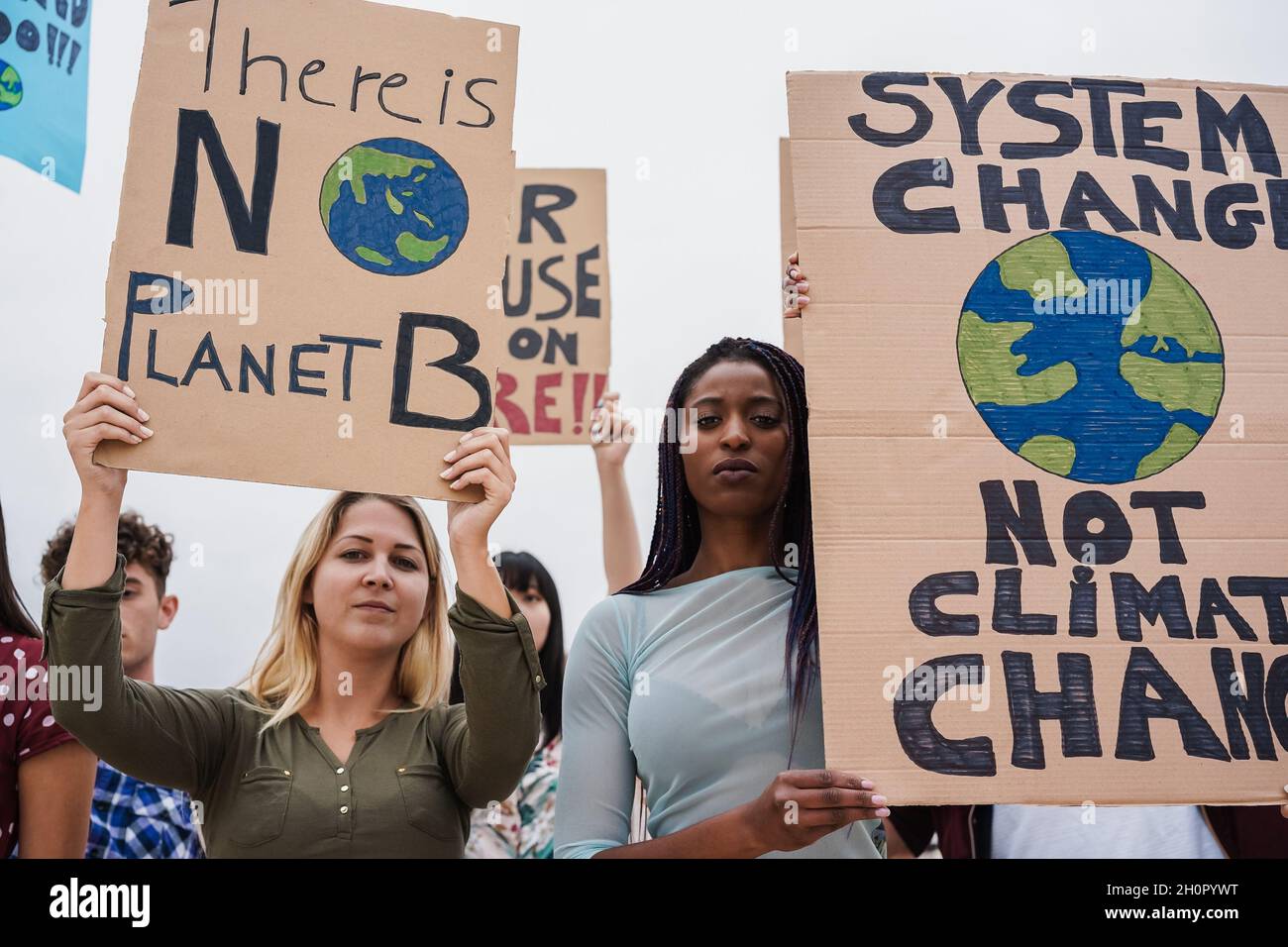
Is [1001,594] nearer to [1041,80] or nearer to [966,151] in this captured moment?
[966,151]

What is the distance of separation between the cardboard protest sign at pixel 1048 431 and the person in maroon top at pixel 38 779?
112 cm

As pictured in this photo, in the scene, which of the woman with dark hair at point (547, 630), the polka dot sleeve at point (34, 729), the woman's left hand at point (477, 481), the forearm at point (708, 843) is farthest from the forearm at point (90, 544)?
the woman with dark hair at point (547, 630)

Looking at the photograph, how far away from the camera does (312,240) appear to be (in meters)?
1.71

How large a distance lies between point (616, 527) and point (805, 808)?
1.23 m

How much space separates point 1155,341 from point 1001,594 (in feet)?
1.46

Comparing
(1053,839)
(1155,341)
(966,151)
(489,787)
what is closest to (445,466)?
(489,787)

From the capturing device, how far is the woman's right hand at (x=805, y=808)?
1416 mm

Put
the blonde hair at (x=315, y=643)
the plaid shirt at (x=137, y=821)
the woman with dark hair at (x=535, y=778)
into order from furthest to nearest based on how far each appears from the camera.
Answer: the woman with dark hair at (x=535, y=778)
the plaid shirt at (x=137, y=821)
the blonde hair at (x=315, y=643)

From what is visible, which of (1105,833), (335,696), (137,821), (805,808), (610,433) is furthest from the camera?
(610,433)

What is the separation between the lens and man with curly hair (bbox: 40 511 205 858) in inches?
88.7

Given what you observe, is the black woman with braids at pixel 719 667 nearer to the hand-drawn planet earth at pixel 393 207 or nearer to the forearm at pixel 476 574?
the forearm at pixel 476 574

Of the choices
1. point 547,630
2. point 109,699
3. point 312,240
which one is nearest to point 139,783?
point 109,699

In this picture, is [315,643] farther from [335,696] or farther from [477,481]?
[477,481]

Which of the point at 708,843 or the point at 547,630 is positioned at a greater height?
the point at 547,630
